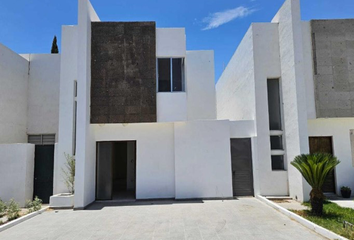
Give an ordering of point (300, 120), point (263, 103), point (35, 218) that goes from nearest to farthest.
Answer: point (35, 218)
point (300, 120)
point (263, 103)

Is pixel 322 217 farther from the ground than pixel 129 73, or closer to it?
closer to it

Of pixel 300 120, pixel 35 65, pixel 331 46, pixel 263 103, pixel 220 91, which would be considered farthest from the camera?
pixel 220 91

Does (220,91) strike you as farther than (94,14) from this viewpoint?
Yes

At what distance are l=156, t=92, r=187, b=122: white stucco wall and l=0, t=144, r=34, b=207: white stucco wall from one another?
19.2 ft

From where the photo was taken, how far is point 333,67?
10.6m

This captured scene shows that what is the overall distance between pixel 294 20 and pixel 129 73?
285 inches

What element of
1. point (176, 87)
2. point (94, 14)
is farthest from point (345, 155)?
point (94, 14)

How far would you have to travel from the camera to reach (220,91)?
1988cm

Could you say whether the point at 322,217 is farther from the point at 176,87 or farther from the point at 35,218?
the point at 35,218

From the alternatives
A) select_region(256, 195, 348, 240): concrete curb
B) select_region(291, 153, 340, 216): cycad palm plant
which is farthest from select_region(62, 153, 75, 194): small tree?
select_region(291, 153, 340, 216): cycad palm plant

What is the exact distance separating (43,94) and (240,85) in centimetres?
1084

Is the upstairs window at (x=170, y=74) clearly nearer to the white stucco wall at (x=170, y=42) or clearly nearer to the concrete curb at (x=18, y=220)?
the white stucco wall at (x=170, y=42)

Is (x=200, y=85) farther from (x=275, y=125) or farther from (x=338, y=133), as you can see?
(x=338, y=133)

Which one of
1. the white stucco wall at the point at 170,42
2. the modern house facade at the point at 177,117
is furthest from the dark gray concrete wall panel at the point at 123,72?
the white stucco wall at the point at 170,42
